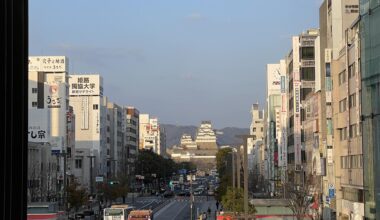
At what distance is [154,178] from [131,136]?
14.5 metres

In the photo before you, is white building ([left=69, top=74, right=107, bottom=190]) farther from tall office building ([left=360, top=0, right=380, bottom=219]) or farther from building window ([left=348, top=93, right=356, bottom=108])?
tall office building ([left=360, top=0, right=380, bottom=219])

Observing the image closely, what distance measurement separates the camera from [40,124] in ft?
262

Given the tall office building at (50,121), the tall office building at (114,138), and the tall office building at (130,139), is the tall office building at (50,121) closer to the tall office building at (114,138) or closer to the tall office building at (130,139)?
the tall office building at (114,138)

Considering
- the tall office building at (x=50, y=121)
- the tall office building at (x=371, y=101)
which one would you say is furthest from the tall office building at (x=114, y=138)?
the tall office building at (x=371, y=101)

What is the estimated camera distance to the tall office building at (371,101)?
29109mm

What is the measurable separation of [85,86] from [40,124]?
35.7 m

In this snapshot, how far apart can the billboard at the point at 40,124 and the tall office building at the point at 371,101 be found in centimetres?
5300

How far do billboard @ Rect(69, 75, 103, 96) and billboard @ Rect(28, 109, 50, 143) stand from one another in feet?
110

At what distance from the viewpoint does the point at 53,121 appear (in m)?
83.0

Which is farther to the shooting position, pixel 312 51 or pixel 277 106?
pixel 277 106

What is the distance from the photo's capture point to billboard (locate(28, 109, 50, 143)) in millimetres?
78750

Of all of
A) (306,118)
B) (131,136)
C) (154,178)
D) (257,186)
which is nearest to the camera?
(306,118)
